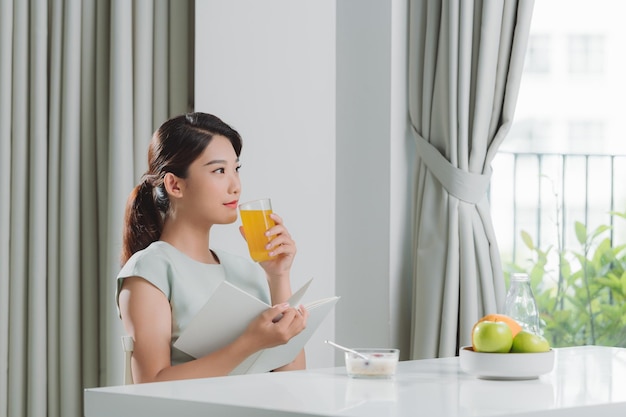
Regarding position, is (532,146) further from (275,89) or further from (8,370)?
(8,370)

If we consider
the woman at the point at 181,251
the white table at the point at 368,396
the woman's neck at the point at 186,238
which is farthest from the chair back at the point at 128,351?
the white table at the point at 368,396

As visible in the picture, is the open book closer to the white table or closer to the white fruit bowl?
the white table

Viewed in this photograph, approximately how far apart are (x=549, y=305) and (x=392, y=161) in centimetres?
83

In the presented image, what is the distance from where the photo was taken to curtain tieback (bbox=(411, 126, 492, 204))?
9.48 ft

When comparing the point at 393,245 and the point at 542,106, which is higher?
the point at 542,106

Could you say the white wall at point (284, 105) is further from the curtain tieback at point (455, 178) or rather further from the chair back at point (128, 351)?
the chair back at point (128, 351)

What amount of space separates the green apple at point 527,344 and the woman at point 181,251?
0.55m

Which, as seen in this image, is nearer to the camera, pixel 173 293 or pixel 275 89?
pixel 173 293

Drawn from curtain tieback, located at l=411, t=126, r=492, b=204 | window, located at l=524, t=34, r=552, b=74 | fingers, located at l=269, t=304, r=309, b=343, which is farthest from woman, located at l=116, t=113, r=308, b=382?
window, located at l=524, t=34, r=552, b=74

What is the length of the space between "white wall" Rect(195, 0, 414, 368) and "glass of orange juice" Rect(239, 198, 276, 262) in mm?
916

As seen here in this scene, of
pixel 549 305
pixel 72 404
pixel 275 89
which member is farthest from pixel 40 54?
pixel 549 305

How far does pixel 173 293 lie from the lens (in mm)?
1971

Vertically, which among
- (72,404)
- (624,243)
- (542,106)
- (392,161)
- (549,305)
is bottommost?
(72,404)

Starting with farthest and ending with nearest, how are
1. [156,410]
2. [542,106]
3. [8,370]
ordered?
[542,106] < [8,370] < [156,410]
